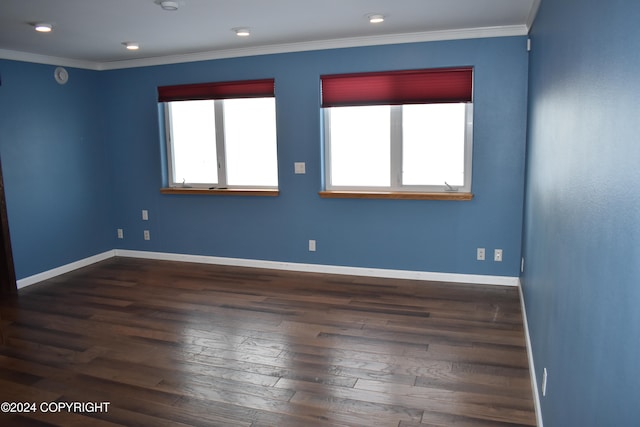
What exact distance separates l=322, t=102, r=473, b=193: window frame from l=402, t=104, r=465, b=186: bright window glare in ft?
0.13

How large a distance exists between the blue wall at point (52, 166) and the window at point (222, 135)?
890 mm

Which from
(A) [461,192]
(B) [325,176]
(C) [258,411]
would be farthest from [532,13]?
(C) [258,411]

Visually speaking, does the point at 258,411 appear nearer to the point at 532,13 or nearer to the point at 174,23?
the point at 174,23

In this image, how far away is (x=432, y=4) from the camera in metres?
3.37

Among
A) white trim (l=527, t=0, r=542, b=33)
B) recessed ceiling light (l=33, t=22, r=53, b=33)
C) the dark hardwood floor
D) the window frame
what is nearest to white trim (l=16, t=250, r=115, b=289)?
the dark hardwood floor

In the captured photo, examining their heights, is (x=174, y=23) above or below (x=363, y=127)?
above

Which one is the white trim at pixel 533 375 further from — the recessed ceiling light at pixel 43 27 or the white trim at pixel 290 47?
the recessed ceiling light at pixel 43 27

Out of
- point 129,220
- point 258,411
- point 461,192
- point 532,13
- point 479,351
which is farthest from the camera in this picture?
point 129,220

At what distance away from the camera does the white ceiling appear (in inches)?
130

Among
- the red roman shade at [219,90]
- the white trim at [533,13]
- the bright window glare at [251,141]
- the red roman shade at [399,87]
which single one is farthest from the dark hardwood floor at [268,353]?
the white trim at [533,13]

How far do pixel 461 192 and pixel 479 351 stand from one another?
175cm

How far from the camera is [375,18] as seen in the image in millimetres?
3707

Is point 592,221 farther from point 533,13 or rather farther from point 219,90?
point 219,90

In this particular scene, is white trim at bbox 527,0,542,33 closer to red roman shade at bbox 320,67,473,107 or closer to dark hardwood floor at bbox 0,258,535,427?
red roman shade at bbox 320,67,473,107
